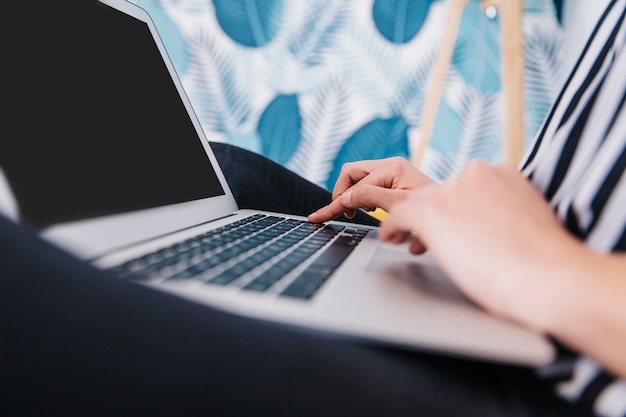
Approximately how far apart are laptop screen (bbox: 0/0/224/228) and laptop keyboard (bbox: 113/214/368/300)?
0.09m

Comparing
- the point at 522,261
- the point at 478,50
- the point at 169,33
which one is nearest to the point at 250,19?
the point at 169,33

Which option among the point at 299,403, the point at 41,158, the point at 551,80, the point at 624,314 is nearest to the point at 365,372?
the point at 299,403

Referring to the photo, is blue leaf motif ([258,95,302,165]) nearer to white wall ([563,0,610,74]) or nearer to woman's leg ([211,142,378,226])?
woman's leg ([211,142,378,226])

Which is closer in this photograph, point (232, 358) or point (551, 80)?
point (232, 358)

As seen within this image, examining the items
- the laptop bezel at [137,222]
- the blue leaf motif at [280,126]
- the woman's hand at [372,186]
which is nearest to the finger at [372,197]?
the woman's hand at [372,186]

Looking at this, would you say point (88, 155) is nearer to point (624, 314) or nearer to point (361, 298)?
point (361, 298)

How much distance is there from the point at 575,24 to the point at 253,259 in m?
1.83

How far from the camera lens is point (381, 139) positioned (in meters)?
1.76

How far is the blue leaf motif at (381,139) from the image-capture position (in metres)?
1.75

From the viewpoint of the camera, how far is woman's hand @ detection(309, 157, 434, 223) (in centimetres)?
66

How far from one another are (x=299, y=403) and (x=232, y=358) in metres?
0.05

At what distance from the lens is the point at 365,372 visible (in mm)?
272

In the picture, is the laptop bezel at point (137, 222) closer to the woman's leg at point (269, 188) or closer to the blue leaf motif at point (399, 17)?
the woman's leg at point (269, 188)

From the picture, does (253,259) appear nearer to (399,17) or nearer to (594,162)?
(594,162)
